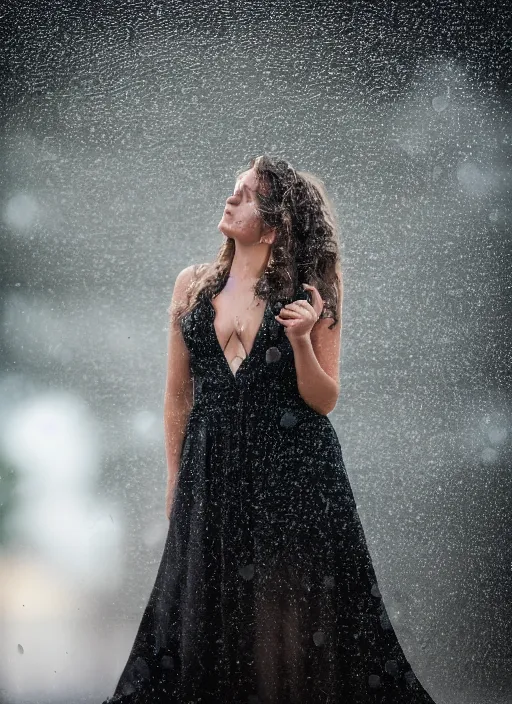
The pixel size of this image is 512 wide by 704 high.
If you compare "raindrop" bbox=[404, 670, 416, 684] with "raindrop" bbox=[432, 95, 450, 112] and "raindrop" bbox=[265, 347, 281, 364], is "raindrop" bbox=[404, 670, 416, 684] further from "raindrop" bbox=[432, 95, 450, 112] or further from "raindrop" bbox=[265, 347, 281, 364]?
"raindrop" bbox=[432, 95, 450, 112]

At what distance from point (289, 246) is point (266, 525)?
1.49 feet

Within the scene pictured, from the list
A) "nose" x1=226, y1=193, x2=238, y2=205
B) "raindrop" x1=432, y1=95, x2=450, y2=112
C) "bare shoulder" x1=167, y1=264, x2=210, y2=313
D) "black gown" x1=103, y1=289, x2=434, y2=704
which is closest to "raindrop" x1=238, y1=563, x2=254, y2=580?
"black gown" x1=103, y1=289, x2=434, y2=704

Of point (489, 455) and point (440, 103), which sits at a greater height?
point (440, 103)

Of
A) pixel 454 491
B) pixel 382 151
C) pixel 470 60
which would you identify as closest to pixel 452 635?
pixel 454 491

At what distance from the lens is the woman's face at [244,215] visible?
4.07ft

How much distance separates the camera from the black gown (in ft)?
3.84

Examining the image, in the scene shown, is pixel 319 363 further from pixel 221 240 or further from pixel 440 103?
pixel 440 103

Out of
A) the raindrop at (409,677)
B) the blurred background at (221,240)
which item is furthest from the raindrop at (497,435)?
the raindrop at (409,677)

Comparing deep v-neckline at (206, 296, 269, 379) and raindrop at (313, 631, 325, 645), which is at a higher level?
deep v-neckline at (206, 296, 269, 379)

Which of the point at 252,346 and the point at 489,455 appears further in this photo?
the point at 489,455

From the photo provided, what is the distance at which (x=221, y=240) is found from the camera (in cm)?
136

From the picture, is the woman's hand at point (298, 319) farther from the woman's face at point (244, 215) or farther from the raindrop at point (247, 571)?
the raindrop at point (247, 571)

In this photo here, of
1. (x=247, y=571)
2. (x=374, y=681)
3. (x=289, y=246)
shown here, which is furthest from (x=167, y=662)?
(x=289, y=246)

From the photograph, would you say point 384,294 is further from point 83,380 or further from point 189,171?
point 83,380
